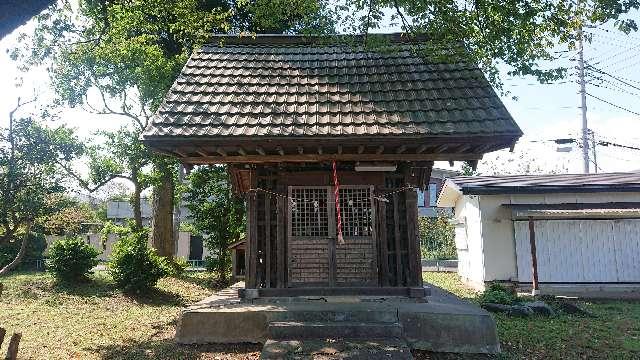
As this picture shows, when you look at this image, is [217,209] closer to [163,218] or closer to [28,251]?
[163,218]

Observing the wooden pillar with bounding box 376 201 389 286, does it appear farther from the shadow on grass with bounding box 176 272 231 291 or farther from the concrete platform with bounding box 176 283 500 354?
the shadow on grass with bounding box 176 272 231 291

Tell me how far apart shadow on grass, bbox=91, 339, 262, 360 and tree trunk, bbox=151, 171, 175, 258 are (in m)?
9.91

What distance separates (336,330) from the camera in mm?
6316

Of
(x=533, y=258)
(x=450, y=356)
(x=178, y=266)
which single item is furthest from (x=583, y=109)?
(x=450, y=356)

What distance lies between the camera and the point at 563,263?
1348cm

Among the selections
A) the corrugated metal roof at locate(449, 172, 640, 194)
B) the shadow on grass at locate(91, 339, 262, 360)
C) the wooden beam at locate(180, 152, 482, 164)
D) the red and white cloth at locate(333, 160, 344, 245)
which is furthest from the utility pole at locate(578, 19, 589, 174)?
the shadow on grass at locate(91, 339, 262, 360)

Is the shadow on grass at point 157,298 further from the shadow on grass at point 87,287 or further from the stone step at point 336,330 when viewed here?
the stone step at point 336,330

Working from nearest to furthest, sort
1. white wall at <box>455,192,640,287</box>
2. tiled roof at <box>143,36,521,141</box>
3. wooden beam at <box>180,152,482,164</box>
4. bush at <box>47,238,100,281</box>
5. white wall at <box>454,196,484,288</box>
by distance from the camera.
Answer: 1. tiled roof at <box>143,36,521,141</box>
2. wooden beam at <box>180,152,482,164</box>
3. bush at <box>47,238,100,281</box>
4. white wall at <box>455,192,640,287</box>
5. white wall at <box>454,196,484,288</box>

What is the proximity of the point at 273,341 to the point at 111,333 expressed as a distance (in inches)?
157

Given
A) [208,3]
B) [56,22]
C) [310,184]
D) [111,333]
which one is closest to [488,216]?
[310,184]

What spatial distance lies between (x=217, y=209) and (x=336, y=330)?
10.3 m

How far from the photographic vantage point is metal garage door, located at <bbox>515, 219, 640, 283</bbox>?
1327cm

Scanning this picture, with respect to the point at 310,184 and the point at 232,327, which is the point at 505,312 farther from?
the point at 232,327

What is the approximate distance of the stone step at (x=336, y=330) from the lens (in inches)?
247
